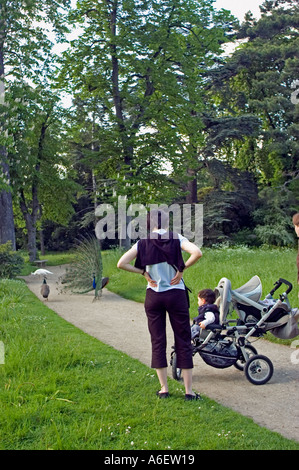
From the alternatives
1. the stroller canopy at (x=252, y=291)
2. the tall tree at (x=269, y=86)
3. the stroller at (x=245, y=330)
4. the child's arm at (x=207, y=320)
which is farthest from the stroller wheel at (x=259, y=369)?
the tall tree at (x=269, y=86)

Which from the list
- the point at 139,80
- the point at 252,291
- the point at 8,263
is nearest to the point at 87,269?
the point at 8,263

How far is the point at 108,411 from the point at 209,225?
26.8 metres

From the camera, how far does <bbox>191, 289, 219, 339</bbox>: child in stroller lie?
6.47 metres

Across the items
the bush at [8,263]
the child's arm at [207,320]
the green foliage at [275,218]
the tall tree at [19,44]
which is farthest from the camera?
the green foliage at [275,218]

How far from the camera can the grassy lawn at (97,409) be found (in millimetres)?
4305

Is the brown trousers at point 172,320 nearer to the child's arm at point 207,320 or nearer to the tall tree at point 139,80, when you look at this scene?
the child's arm at point 207,320

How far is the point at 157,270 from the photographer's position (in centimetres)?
545

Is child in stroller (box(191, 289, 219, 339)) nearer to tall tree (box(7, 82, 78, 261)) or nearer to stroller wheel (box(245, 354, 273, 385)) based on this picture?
stroller wheel (box(245, 354, 273, 385))

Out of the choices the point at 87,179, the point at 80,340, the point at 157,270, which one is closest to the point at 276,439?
the point at 157,270

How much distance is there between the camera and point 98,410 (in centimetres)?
495

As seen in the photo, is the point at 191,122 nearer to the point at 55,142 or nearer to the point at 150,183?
the point at 150,183

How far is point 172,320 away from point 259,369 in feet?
5.20

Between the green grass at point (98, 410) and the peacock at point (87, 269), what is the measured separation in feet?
22.1

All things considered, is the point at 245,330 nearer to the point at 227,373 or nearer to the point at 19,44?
the point at 227,373
